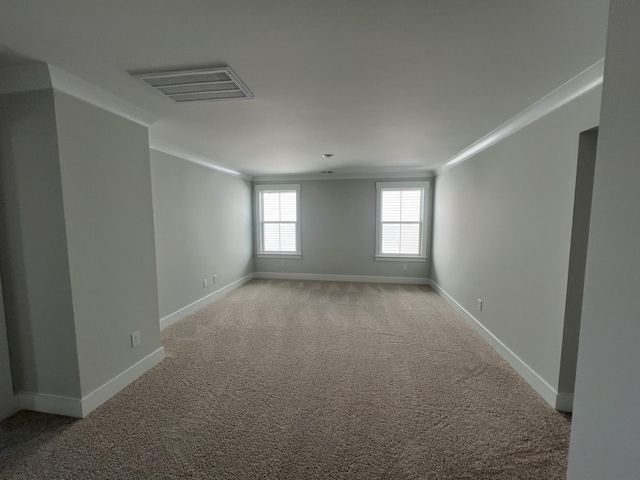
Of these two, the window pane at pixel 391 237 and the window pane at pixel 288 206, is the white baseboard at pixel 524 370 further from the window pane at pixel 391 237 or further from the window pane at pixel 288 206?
the window pane at pixel 288 206

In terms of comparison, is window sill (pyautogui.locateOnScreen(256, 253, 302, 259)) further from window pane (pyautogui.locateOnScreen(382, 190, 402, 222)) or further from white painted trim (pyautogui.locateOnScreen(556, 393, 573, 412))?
white painted trim (pyautogui.locateOnScreen(556, 393, 573, 412))

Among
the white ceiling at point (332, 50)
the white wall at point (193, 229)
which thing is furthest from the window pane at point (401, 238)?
the white ceiling at point (332, 50)

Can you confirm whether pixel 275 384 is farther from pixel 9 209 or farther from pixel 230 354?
pixel 9 209

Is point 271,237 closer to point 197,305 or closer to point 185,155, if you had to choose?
point 197,305

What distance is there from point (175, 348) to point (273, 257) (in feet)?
10.7

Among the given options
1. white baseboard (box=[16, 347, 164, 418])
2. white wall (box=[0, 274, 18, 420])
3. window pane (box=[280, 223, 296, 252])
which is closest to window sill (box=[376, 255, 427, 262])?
window pane (box=[280, 223, 296, 252])

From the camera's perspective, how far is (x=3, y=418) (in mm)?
1818

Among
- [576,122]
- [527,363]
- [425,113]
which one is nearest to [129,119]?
[425,113]

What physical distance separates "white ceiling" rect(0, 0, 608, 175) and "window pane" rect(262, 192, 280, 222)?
135 inches

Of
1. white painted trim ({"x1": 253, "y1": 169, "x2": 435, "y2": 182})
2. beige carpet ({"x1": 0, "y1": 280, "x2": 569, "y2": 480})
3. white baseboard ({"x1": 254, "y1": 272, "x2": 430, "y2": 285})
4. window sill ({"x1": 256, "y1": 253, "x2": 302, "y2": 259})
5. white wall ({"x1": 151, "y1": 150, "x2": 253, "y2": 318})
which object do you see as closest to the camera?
beige carpet ({"x1": 0, "y1": 280, "x2": 569, "y2": 480})

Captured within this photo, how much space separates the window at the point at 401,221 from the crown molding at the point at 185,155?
2970 mm

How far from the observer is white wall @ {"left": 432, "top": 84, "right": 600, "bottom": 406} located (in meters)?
1.89

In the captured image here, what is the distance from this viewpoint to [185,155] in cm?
369

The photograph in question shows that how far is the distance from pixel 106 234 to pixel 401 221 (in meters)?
4.81
